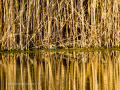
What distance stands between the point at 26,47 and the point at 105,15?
8.28ft

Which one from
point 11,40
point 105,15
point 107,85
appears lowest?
point 107,85

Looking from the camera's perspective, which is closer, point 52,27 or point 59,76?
point 59,76

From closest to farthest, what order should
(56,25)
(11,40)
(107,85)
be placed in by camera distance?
(107,85), (11,40), (56,25)

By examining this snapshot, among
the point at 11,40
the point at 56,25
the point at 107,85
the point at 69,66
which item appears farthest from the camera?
the point at 56,25

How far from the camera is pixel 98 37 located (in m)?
11.0

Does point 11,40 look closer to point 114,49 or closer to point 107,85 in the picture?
point 114,49

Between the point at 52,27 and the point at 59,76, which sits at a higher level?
the point at 52,27

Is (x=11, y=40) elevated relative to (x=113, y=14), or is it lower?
lower

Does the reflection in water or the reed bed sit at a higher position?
the reed bed

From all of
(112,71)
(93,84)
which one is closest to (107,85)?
(93,84)

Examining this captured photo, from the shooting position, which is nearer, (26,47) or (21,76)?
(21,76)

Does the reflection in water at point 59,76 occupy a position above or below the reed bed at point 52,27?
below

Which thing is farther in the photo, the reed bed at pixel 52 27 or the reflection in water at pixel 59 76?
the reed bed at pixel 52 27

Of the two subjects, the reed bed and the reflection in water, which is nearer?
the reflection in water
